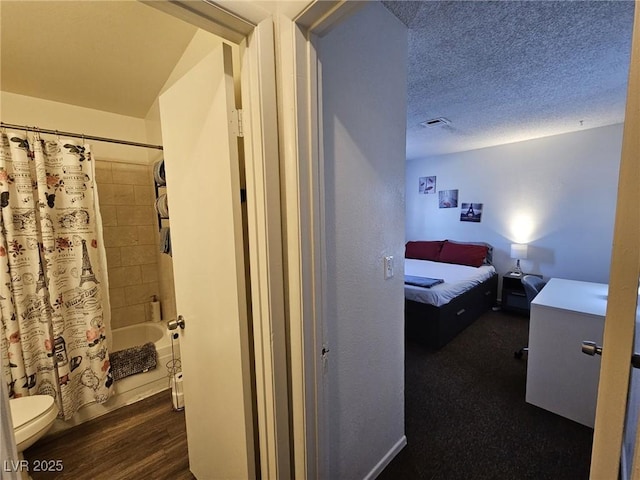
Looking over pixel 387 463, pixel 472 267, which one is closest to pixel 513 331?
pixel 472 267

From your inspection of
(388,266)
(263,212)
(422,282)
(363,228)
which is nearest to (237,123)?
(263,212)

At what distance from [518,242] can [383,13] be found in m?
3.89

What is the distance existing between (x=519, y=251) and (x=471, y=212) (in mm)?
921

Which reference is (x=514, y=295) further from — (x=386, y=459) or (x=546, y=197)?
(x=386, y=459)

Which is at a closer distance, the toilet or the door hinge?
the door hinge

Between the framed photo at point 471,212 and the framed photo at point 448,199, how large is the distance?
0.48 ft

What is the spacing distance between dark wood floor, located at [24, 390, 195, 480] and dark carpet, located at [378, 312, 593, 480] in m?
1.26

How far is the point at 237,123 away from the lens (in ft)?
3.22

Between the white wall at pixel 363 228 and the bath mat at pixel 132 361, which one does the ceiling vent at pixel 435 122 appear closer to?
the white wall at pixel 363 228

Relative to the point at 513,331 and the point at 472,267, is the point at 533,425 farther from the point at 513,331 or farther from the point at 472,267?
the point at 472,267

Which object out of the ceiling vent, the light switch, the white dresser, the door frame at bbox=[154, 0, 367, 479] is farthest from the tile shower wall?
the white dresser

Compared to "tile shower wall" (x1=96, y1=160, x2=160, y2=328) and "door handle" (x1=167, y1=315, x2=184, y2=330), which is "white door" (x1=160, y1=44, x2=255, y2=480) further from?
"tile shower wall" (x1=96, y1=160, x2=160, y2=328)

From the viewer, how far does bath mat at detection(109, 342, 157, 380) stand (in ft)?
7.00

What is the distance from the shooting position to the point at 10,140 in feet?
5.66
